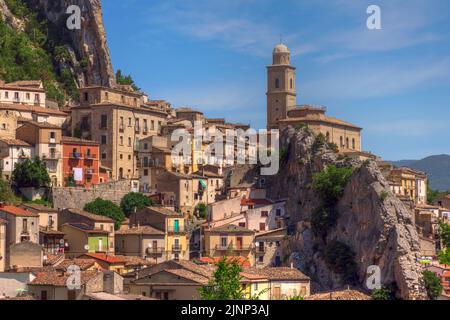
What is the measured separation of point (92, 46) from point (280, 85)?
22151 mm

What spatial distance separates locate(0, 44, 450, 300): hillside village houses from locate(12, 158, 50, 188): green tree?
3.47 feet

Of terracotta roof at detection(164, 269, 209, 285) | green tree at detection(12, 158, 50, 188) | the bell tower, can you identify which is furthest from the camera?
the bell tower

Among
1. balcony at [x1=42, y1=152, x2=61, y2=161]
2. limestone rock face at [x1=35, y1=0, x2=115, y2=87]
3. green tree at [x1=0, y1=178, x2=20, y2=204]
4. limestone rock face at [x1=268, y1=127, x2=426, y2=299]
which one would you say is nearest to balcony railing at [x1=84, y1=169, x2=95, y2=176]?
balcony at [x1=42, y1=152, x2=61, y2=161]

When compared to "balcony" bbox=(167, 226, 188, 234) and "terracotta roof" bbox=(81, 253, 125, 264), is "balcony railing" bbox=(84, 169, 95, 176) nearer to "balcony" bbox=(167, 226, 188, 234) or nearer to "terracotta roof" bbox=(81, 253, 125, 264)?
"balcony" bbox=(167, 226, 188, 234)

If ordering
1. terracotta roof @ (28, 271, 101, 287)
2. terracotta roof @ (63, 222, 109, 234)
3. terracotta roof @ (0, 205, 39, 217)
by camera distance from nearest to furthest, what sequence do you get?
terracotta roof @ (28, 271, 101, 287), terracotta roof @ (0, 205, 39, 217), terracotta roof @ (63, 222, 109, 234)

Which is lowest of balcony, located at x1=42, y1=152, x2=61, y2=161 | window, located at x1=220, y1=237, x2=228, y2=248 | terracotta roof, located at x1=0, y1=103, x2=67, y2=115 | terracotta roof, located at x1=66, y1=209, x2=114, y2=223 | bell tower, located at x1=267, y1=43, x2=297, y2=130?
window, located at x1=220, y1=237, x2=228, y2=248

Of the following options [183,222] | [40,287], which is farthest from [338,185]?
[40,287]

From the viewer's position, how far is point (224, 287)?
4066cm

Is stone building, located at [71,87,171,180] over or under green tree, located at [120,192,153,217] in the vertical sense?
over

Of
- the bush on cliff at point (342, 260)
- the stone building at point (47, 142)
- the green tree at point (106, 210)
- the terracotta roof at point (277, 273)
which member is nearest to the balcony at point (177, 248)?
the green tree at point (106, 210)

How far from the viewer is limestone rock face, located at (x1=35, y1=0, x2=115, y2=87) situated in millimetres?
100688

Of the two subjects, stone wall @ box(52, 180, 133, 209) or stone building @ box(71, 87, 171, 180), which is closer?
stone wall @ box(52, 180, 133, 209)

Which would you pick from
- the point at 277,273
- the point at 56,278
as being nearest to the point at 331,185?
the point at 277,273
